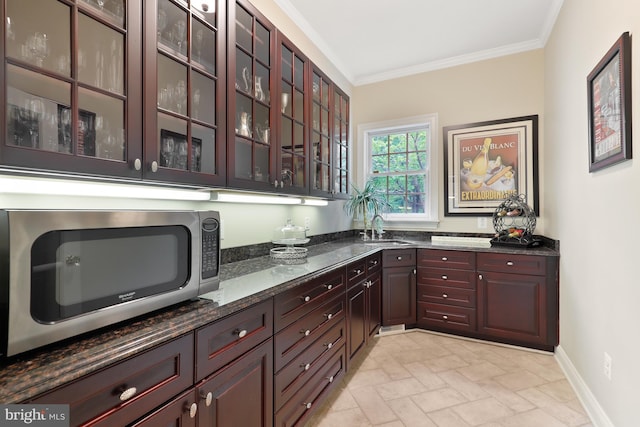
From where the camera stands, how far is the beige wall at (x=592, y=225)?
1.42 m

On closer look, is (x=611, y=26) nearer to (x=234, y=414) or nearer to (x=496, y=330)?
(x=496, y=330)

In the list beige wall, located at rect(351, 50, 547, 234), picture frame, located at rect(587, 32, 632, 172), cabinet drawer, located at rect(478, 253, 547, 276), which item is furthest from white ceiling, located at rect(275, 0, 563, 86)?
cabinet drawer, located at rect(478, 253, 547, 276)

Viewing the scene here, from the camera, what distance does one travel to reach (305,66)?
7.52 feet

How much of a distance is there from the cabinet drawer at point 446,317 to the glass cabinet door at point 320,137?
1.59 m

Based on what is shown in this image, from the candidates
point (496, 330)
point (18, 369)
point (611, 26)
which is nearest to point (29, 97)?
point (18, 369)

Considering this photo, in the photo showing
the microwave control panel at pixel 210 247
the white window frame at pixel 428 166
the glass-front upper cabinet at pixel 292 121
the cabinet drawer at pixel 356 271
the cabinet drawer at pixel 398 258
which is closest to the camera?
the microwave control panel at pixel 210 247

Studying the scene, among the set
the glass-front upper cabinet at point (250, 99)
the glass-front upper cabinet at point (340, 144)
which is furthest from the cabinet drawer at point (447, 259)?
the glass-front upper cabinet at point (250, 99)

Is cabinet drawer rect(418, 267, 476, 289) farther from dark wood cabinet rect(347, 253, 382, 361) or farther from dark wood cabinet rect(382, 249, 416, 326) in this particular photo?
dark wood cabinet rect(347, 253, 382, 361)

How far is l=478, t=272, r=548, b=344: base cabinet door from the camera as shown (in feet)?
8.57

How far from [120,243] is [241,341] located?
1.90 feet

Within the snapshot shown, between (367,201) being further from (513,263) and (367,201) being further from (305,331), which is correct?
(305,331)

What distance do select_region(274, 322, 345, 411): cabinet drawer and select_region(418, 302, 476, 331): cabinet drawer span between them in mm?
1308

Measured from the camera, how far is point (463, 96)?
3406 millimetres

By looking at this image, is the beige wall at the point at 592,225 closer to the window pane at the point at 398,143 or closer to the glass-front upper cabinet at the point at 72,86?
the window pane at the point at 398,143
